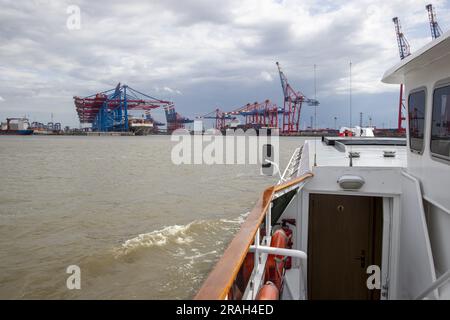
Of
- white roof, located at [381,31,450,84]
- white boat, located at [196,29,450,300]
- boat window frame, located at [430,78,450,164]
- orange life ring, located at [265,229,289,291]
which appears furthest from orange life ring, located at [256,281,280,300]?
white roof, located at [381,31,450,84]

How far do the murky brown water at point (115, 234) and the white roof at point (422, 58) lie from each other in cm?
475

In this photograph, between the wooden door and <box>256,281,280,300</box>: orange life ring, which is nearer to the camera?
<box>256,281,280,300</box>: orange life ring

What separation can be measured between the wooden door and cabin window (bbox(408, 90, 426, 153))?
3.42 feet

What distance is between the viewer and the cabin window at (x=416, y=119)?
3.70 meters

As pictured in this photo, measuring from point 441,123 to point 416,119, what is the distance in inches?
27.6

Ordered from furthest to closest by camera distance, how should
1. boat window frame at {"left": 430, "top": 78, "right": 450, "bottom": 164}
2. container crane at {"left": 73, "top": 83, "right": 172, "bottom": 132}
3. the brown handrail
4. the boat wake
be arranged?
container crane at {"left": 73, "top": 83, "right": 172, "bottom": 132} < the boat wake < boat window frame at {"left": 430, "top": 78, "right": 450, "bottom": 164} < the brown handrail

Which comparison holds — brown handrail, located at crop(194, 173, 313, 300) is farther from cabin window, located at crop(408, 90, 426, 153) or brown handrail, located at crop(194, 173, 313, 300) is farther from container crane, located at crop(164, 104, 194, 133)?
container crane, located at crop(164, 104, 194, 133)

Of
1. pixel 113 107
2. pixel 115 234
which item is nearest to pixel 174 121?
pixel 113 107

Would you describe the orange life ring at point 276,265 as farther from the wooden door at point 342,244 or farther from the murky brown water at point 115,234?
the murky brown water at point 115,234

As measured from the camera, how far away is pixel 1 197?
1326 centimetres

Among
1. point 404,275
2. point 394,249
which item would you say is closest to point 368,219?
point 394,249

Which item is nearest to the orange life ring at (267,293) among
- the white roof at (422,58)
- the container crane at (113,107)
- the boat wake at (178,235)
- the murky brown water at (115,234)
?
the white roof at (422,58)

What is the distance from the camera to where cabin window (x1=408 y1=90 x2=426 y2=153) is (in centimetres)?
370
